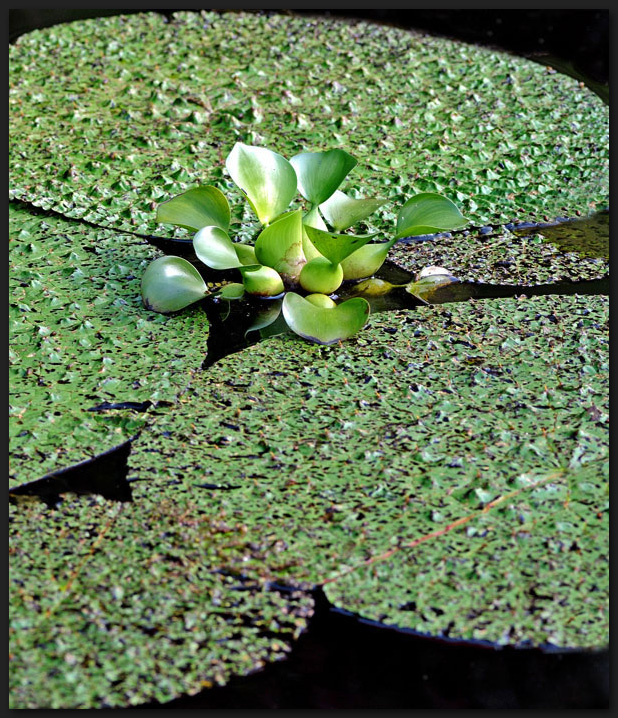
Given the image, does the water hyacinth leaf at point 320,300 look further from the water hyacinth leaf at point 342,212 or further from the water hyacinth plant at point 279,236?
the water hyacinth leaf at point 342,212

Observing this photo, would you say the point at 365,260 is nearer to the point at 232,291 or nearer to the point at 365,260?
the point at 365,260

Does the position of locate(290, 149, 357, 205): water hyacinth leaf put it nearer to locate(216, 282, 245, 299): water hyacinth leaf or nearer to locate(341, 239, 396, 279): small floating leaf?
locate(341, 239, 396, 279): small floating leaf

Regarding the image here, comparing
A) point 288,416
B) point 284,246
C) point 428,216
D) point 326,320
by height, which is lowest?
point 288,416

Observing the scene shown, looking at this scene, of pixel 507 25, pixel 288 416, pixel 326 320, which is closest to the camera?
pixel 288 416

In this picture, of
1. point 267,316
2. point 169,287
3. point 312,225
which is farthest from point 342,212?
point 169,287

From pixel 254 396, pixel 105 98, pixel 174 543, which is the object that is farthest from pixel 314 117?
pixel 174 543

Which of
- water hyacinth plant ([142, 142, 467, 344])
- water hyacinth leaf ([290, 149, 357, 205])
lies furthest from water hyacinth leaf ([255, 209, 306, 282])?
Result: water hyacinth leaf ([290, 149, 357, 205])

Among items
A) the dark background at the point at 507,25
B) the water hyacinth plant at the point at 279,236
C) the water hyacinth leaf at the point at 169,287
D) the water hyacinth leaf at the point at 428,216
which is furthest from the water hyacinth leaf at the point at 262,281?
the dark background at the point at 507,25

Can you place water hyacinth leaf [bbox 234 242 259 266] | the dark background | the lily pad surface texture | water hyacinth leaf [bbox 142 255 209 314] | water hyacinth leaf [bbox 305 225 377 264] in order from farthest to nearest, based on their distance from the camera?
the dark background
water hyacinth leaf [bbox 234 242 259 266]
water hyacinth leaf [bbox 142 255 209 314]
water hyacinth leaf [bbox 305 225 377 264]
the lily pad surface texture
